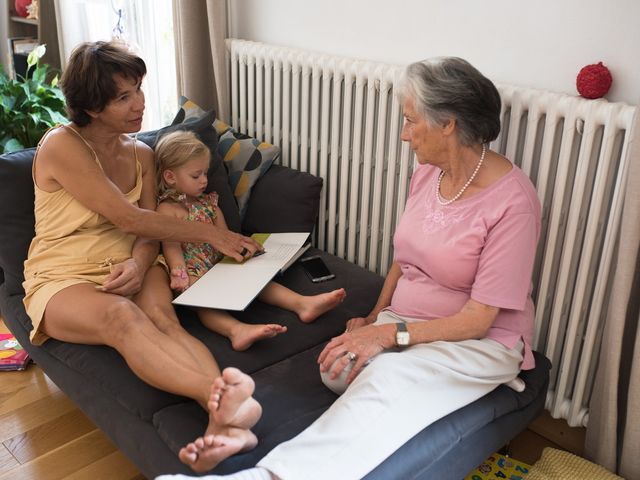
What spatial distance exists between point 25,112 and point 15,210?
118cm

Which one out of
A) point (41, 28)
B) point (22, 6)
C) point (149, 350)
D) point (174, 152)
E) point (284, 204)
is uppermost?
point (22, 6)

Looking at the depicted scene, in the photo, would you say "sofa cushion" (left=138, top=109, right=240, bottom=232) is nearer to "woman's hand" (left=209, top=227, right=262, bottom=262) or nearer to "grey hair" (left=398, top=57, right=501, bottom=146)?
"woman's hand" (left=209, top=227, right=262, bottom=262)

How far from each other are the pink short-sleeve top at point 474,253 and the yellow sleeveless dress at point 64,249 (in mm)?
854

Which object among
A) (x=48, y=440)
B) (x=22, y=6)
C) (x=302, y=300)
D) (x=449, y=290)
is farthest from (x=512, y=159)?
(x=22, y=6)

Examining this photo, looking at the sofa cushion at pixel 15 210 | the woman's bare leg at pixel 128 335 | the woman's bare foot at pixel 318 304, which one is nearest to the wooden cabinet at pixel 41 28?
the sofa cushion at pixel 15 210

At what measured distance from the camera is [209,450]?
139 centimetres

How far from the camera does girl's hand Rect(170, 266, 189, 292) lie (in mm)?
2049

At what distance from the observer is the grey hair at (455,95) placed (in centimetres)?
164

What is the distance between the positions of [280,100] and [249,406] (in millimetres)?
1477

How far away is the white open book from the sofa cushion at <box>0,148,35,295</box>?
20.9 inches

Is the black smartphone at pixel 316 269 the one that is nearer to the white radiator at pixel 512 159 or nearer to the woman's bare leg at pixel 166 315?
the white radiator at pixel 512 159

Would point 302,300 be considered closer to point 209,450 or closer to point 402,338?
point 402,338

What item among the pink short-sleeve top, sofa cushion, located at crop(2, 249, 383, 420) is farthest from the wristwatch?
sofa cushion, located at crop(2, 249, 383, 420)

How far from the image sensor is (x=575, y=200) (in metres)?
1.77
